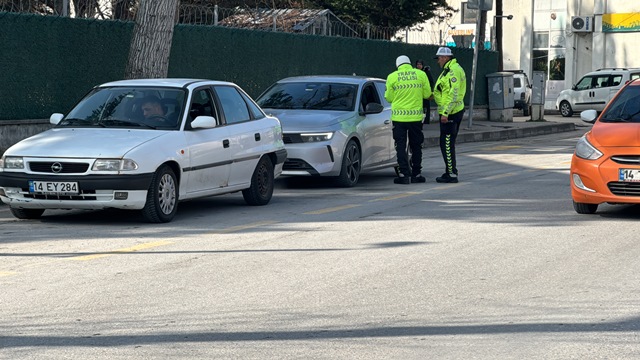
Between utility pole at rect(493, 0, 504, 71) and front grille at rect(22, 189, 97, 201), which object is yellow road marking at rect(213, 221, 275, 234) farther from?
utility pole at rect(493, 0, 504, 71)

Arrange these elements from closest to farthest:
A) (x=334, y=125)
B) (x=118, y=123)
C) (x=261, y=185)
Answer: (x=118, y=123) < (x=261, y=185) < (x=334, y=125)

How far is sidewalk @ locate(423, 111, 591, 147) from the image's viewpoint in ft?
93.1

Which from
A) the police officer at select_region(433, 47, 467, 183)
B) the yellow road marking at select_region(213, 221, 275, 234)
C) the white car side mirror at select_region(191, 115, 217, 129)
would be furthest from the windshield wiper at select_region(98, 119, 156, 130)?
the police officer at select_region(433, 47, 467, 183)

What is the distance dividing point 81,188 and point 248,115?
299 cm

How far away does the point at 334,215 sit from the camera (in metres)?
12.9

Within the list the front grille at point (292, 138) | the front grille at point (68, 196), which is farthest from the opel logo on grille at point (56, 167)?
the front grille at point (292, 138)

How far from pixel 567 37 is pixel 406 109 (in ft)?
128

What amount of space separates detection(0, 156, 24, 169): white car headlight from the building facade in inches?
1435

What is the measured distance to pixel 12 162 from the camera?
1171cm

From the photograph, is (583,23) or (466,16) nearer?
(583,23)

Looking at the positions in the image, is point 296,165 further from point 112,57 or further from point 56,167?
point 112,57

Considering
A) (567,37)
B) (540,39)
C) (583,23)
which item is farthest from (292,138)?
(540,39)

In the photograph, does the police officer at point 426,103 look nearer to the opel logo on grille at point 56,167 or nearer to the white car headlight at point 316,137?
the white car headlight at point 316,137

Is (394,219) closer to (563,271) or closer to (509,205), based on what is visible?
(509,205)
